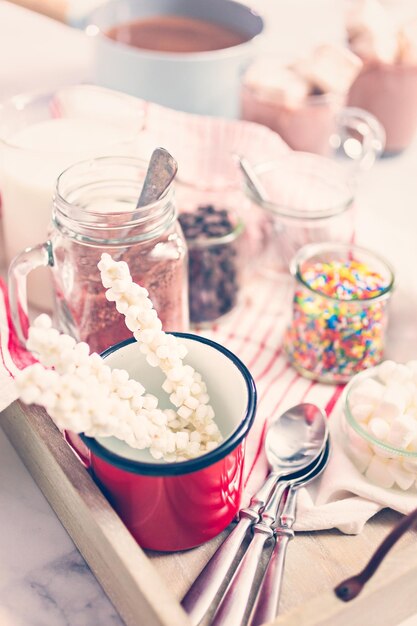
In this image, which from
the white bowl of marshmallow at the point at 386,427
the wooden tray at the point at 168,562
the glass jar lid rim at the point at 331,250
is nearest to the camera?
the wooden tray at the point at 168,562

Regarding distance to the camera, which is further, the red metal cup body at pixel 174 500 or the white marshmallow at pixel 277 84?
the white marshmallow at pixel 277 84

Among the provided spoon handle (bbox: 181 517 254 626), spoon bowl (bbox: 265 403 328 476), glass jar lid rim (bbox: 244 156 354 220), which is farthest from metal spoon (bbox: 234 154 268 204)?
spoon handle (bbox: 181 517 254 626)

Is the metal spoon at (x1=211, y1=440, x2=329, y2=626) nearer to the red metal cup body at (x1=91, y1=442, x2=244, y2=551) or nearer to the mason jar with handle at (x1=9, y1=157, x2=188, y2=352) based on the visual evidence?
the red metal cup body at (x1=91, y1=442, x2=244, y2=551)

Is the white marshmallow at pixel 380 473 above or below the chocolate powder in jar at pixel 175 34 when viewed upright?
below

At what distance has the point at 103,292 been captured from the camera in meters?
0.61

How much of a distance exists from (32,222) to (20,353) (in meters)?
0.13

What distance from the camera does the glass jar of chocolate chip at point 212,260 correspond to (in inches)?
28.6

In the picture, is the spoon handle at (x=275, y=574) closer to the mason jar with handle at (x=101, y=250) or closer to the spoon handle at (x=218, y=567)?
the spoon handle at (x=218, y=567)

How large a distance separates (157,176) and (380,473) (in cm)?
27

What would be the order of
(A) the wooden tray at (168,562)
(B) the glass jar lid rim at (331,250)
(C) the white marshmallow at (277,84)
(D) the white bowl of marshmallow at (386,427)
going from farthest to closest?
(C) the white marshmallow at (277,84) → (B) the glass jar lid rim at (331,250) → (D) the white bowl of marshmallow at (386,427) → (A) the wooden tray at (168,562)


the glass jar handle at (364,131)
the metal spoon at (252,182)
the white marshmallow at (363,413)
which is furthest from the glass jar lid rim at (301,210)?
the white marshmallow at (363,413)

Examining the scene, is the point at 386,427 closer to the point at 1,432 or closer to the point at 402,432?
the point at 402,432

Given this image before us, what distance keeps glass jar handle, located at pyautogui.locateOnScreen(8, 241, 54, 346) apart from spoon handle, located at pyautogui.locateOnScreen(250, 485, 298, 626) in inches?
9.7

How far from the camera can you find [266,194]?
796 millimetres
